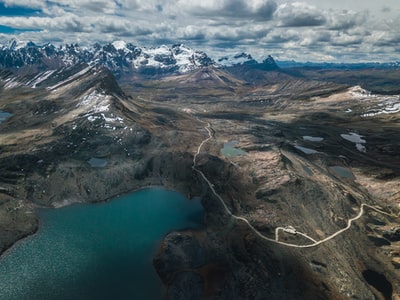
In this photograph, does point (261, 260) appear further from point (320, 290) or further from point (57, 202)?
point (57, 202)

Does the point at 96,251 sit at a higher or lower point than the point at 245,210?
higher

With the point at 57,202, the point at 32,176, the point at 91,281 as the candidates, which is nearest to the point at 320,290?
the point at 91,281

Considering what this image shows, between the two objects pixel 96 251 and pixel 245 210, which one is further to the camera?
pixel 245 210

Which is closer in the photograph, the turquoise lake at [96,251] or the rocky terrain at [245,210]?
the turquoise lake at [96,251]

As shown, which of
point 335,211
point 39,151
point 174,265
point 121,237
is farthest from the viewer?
point 39,151

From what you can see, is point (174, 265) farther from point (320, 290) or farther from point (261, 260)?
point (320, 290)

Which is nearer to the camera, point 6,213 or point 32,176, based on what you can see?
point 6,213

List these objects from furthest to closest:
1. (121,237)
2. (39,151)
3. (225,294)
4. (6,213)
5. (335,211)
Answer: (39,151) < (335,211) < (6,213) < (121,237) < (225,294)

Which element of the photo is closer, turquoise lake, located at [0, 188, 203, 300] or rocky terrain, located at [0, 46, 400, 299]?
turquoise lake, located at [0, 188, 203, 300]
